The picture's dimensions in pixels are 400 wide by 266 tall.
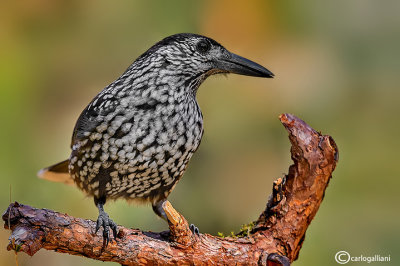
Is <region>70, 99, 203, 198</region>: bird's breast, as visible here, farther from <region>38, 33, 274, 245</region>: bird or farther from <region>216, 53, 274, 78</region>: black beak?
<region>216, 53, 274, 78</region>: black beak

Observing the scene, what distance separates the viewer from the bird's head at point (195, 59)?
363 cm

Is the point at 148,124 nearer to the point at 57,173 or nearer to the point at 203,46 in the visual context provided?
the point at 203,46

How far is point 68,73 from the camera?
5637 millimetres

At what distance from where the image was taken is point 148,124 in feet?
11.2

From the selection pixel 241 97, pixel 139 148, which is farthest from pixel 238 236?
pixel 241 97

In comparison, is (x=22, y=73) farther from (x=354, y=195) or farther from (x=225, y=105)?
(x=354, y=195)

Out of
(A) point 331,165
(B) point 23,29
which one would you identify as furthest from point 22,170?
(A) point 331,165
